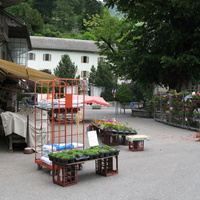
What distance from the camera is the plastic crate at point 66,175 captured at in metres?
6.65

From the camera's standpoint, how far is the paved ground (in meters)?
6.09

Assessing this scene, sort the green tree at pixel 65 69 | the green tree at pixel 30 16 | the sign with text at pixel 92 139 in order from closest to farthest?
the sign with text at pixel 92 139, the green tree at pixel 65 69, the green tree at pixel 30 16

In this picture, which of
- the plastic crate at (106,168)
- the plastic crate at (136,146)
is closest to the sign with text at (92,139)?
the plastic crate at (106,168)

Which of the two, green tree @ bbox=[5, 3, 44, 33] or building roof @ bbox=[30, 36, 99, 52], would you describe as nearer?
building roof @ bbox=[30, 36, 99, 52]

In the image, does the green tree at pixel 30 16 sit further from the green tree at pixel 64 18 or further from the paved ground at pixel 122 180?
the paved ground at pixel 122 180

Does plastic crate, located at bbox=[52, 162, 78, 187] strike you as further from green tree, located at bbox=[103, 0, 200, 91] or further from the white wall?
the white wall

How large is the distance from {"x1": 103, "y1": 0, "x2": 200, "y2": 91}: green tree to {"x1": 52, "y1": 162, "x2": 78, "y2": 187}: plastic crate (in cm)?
1438

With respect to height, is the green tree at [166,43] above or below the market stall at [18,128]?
above

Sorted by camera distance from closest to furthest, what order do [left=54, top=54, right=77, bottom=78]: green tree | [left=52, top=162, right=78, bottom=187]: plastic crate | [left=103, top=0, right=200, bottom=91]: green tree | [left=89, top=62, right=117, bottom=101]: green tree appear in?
[left=52, top=162, right=78, bottom=187]: plastic crate → [left=103, top=0, right=200, bottom=91]: green tree → [left=54, top=54, right=77, bottom=78]: green tree → [left=89, top=62, right=117, bottom=101]: green tree

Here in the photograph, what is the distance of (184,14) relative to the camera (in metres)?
21.3

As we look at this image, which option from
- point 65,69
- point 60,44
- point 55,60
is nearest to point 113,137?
point 65,69

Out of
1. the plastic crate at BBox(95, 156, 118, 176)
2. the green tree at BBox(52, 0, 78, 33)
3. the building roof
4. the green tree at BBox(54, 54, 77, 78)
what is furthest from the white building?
the plastic crate at BBox(95, 156, 118, 176)

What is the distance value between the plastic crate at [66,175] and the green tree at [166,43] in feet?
47.2

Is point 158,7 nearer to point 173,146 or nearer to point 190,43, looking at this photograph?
point 190,43
